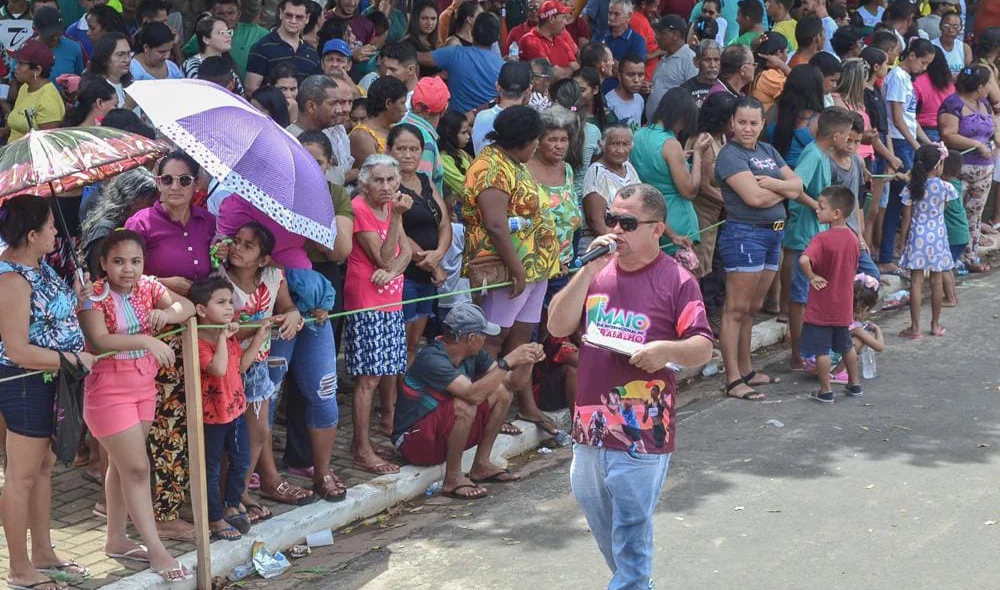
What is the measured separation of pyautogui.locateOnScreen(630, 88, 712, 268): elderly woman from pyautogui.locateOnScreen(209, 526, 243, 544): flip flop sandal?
431 centimetres

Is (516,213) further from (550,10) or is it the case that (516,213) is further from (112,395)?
(550,10)

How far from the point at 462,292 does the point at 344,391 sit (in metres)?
1.48

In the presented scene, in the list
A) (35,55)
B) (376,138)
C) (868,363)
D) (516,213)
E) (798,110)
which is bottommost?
(868,363)

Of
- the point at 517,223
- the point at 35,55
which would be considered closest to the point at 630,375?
the point at 517,223

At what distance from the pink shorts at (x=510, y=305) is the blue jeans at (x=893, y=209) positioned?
5.97 m

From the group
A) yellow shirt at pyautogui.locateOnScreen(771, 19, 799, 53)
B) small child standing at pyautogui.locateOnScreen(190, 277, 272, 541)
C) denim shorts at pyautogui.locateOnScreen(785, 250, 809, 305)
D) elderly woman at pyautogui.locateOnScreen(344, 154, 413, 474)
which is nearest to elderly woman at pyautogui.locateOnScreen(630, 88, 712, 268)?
denim shorts at pyautogui.locateOnScreen(785, 250, 809, 305)

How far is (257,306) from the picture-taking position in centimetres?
696

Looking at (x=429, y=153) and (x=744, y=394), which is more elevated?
(x=429, y=153)

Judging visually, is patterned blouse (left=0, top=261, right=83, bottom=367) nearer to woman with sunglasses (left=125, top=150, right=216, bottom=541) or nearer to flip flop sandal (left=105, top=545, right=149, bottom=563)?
woman with sunglasses (left=125, top=150, right=216, bottom=541)

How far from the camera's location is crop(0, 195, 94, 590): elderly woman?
5.81m

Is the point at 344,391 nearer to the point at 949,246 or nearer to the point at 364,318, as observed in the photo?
the point at 364,318

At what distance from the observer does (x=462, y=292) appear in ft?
27.4

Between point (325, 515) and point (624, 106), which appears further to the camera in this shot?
point (624, 106)

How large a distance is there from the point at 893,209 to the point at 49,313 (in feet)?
31.6
